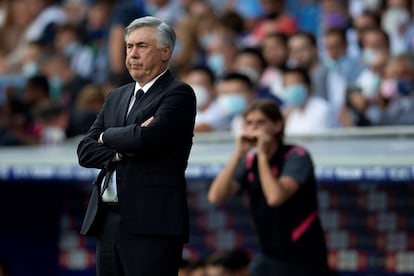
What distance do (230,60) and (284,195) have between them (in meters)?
4.72

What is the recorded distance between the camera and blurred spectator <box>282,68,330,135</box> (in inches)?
392

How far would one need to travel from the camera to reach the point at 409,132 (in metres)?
8.97

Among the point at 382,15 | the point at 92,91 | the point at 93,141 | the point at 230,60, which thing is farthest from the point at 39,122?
the point at 93,141

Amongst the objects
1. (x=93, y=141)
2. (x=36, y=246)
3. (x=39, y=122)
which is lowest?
(x=36, y=246)

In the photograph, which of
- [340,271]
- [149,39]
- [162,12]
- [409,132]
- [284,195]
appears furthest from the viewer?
[162,12]

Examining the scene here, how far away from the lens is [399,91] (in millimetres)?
9711

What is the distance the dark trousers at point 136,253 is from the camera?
507 centimetres

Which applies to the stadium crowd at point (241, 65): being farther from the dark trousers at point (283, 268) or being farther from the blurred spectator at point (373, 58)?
the dark trousers at point (283, 268)

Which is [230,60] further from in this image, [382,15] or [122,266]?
[122,266]

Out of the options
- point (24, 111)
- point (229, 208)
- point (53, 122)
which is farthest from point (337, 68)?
point (24, 111)

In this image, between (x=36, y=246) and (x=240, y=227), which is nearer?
(x=240, y=227)

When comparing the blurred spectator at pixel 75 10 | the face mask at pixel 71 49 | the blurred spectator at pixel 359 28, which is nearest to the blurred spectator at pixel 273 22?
the blurred spectator at pixel 359 28

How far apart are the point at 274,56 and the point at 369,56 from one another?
925 millimetres

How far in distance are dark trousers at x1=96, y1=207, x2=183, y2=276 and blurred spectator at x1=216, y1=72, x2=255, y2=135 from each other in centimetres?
519
